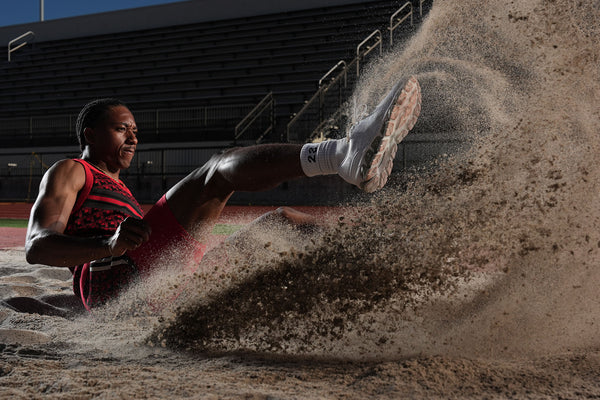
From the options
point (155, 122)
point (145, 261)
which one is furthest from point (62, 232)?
point (155, 122)

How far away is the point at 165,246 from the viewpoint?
255 centimetres

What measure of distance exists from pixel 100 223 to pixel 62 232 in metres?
0.24

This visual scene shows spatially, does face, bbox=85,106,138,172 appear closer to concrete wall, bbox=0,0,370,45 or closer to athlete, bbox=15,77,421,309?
athlete, bbox=15,77,421,309

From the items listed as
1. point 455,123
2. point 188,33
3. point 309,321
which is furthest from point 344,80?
point 309,321

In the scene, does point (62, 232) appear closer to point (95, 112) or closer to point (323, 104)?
point (95, 112)

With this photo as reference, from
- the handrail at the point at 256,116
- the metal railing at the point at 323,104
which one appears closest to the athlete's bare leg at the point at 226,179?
the metal railing at the point at 323,104

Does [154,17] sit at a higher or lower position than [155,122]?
higher

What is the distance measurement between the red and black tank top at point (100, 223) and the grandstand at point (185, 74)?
31.6 ft

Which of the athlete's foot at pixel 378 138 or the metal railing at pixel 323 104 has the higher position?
Result: the metal railing at pixel 323 104

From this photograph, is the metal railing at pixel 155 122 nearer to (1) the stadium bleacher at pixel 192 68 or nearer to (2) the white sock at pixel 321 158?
(1) the stadium bleacher at pixel 192 68

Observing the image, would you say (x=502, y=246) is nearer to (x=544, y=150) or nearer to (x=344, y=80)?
(x=544, y=150)

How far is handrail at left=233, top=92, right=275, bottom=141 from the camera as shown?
14523 millimetres

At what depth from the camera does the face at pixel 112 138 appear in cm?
262

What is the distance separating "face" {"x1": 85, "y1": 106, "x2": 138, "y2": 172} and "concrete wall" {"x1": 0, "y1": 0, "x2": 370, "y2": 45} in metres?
→ 17.2
